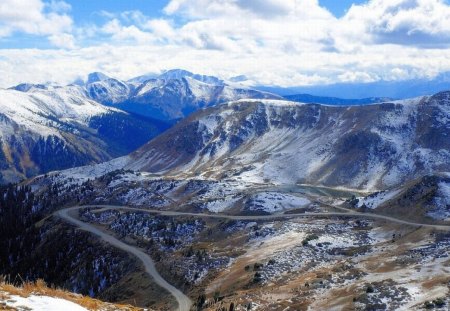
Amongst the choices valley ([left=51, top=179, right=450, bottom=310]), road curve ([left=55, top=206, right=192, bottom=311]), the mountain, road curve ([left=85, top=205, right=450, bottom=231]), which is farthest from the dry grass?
the mountain

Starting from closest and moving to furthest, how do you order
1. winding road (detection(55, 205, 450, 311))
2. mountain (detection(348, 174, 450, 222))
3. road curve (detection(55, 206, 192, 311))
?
road curve (detection(55, 206, 192, 311)) → winding road (detection(55, 205, 450, 311)) → mountain (detection(348, 174, 450, 222))

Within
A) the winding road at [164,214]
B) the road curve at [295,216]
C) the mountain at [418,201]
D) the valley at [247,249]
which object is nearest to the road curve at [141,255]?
the winding road at [164,214]

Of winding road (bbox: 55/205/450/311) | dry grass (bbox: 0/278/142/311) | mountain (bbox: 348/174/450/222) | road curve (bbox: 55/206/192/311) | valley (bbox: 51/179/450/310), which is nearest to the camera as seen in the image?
dry grass (bbox: 0/278/142/311)

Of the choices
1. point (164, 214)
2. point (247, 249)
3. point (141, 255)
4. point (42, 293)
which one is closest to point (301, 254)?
point (247, 249)

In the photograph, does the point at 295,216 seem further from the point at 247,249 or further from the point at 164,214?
the point at 164,214

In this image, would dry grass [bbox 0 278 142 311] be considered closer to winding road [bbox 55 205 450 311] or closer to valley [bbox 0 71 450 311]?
valley [bbox 0 71 450 311]

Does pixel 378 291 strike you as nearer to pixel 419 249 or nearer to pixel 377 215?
pixel 419 249

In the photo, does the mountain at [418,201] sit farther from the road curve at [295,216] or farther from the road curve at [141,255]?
the road curve at [141,255]

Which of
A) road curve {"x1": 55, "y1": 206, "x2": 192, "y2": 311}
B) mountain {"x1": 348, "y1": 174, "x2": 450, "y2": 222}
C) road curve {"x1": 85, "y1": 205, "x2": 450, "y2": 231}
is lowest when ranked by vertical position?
road curve {"x1": 55, "y1": 206, "x2": 192, "y2": 311}

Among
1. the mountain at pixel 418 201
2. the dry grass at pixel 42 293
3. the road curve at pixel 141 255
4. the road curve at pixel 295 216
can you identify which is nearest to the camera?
the dry grass at pixel 42 293
